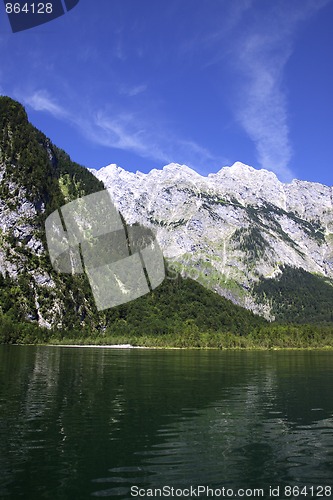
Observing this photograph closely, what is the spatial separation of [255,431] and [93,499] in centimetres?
1796

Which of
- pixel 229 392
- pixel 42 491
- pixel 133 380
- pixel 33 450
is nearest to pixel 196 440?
pixel 33 450

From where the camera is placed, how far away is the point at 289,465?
82.5 feet

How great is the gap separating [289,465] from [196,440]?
729cm

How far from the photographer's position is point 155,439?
30.4 m

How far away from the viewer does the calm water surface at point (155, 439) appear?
22.1 meters

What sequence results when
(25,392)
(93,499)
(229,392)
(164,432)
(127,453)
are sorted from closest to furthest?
(93,499), (127,453), (164,432), (25,392), (229,392)

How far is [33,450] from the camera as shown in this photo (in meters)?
26.7

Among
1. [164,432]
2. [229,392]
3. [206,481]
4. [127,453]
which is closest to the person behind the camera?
[206,481]

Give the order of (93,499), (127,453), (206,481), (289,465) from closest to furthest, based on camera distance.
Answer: (93,499)
(206,481)
(289,465)
(127,453)

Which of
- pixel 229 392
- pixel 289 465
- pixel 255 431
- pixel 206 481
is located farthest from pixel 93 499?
pixel 229 392

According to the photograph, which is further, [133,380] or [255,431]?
[133,380]

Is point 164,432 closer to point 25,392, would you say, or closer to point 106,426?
point 106,426

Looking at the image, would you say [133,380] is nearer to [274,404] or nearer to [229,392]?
[229,392]

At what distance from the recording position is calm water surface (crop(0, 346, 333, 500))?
22.1 meters
